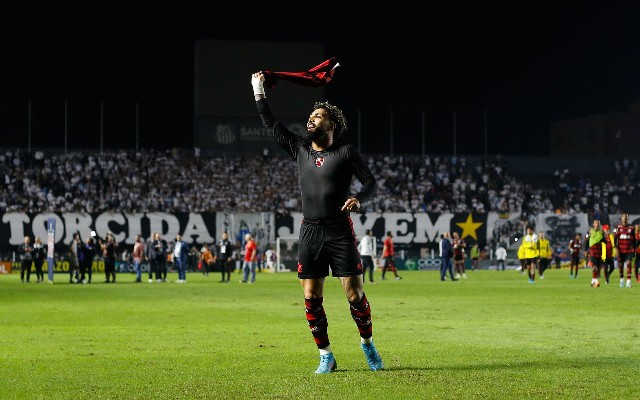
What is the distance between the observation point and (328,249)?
11.1 m

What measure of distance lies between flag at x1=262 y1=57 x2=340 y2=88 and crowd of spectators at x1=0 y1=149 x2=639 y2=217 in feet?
182

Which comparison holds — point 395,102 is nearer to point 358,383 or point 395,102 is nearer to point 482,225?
point 482,225

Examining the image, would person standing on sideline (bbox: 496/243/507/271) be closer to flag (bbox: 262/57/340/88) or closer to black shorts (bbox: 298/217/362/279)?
flag (bbox: 262/57/340/88)

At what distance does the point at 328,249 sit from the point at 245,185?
61910mm

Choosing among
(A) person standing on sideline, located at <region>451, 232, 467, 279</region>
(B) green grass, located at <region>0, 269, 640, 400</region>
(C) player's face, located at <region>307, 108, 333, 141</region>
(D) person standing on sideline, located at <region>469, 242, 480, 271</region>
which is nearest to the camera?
(B) green grass, located at <region>0, 269, 640, 400</region>

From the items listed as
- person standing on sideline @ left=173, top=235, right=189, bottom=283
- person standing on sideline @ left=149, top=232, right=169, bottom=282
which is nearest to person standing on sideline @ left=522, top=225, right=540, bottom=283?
person standing on sideline @ left=173, top=235, right=189, bottom=283

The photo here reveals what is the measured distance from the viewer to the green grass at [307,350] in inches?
395

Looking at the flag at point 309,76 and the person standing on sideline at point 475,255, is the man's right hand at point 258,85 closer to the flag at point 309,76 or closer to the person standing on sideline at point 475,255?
the flag at point 309,76

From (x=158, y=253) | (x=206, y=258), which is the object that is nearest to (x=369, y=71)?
(x=206, y=258)

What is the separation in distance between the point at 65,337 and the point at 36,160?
55.5 metres

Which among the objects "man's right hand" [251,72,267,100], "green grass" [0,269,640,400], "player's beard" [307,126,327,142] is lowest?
"green grass" [0,269,640,400]

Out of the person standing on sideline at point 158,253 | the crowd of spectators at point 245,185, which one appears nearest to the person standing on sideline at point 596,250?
the person standing on sideline at point 158,253

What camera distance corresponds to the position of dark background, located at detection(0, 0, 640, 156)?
80938 mm

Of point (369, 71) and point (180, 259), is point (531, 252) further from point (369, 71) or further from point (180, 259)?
point (369, 71)
